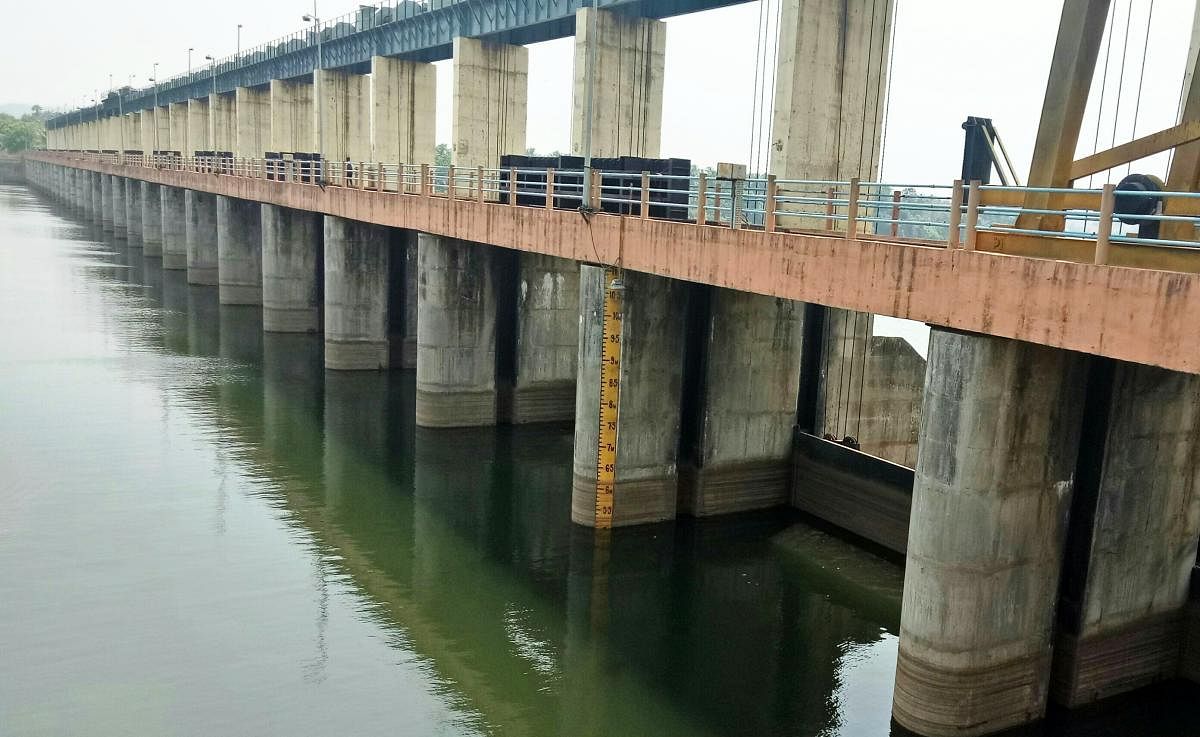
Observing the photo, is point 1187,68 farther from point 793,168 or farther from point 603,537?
point 603,537

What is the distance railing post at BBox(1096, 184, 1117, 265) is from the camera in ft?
32.4

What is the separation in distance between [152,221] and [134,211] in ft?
24.9

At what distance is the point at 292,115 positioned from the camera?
2245 inches

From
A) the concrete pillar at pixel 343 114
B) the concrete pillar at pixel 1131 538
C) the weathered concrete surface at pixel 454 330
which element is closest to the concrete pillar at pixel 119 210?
the concrete pillar at pixel 343 114

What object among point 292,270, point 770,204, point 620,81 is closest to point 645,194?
point 770,204

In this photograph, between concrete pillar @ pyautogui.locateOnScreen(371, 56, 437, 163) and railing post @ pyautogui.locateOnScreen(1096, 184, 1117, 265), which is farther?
concrete pillar @ pyautogui.locateOnScreen(371, 56, 437, 163)

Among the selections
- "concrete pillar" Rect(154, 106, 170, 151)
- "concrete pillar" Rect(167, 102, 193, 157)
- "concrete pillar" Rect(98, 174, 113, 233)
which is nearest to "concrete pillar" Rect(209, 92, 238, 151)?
"concrete pillar" Rect(167, 102, 193, 157)

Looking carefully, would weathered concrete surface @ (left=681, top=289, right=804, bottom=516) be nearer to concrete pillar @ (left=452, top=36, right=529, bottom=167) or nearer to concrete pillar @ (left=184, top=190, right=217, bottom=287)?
concrete pillar @ (left=452, top=36, right=529, bottom=167)

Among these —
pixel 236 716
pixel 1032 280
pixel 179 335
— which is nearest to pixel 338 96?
pixel 179 335

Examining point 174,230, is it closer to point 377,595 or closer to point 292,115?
point 292,115

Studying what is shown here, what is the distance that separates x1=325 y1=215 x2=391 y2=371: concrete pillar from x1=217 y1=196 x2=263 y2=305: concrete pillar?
50.6 ft

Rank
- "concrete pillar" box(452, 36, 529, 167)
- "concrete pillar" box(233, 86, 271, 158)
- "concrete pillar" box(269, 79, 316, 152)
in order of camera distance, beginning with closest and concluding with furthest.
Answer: "concrete pillar" box(452, 36, 529, 167) → "concrete pillar" box(269, 79, 316, 152) → "concrete pillar" box(233, 86, 271, 158)

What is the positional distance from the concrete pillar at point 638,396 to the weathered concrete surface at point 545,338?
797 centimetres

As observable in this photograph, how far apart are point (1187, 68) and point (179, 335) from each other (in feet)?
119
